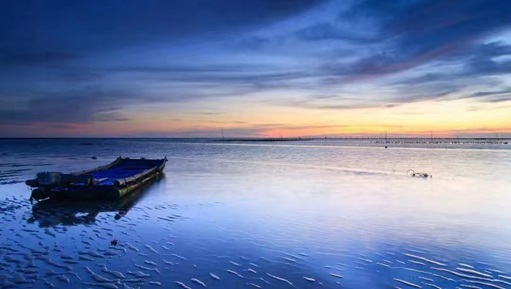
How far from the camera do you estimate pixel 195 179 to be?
99.5 ft

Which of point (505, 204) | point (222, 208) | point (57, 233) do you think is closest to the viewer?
point (57, 233)

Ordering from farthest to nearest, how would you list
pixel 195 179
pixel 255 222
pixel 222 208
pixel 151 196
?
1. pixel 195 179
2. pixel 151 196
3. pixel 222 208
4. pixel 255 222

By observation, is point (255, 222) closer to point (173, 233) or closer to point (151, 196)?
point (173, 233)

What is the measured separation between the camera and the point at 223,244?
11.6 meters

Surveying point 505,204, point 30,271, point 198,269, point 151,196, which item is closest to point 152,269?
point 198,269

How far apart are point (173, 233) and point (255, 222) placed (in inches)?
126

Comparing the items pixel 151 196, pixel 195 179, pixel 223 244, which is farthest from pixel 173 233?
pixel 195 179

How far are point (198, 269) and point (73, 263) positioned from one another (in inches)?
118

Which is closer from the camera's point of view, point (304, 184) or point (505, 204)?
Answer: point (505, 204)

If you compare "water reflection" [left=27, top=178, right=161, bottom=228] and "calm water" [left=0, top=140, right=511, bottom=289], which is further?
"water reflection" [left=27, top=178, right=161, bottom=228]

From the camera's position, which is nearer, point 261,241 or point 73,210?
point 261,241

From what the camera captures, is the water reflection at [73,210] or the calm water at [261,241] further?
the water reflection at [73,210]

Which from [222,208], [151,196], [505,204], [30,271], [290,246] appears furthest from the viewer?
[151,196]

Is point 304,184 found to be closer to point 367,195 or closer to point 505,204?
point 367,195
